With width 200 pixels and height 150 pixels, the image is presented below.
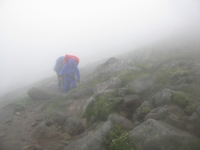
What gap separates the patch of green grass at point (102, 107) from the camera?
11.1 metres

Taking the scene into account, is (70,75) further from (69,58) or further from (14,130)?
(14,130)

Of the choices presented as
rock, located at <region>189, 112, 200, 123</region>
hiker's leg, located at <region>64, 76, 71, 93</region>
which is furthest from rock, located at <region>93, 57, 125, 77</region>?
rock, located at <region>189, 112, 200, 123</region>

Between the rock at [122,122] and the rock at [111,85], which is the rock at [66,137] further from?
the rock at [111,85]

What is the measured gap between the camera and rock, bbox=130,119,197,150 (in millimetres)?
6871

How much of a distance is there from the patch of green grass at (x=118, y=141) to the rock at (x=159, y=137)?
0.76 ft

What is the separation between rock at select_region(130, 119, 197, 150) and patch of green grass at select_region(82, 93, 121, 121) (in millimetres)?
3290

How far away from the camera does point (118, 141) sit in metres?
7.69

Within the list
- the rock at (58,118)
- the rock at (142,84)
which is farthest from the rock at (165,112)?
the rock at (58,118)

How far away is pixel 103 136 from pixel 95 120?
3.25m

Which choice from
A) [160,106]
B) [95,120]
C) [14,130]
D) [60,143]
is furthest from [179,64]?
[14,130]


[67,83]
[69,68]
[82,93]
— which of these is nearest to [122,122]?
[82,93]

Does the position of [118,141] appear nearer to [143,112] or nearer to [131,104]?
[143,112]

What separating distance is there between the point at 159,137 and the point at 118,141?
5.44 ft

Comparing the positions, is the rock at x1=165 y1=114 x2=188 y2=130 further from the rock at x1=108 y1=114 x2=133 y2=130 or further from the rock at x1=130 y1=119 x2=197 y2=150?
the rock at x1=108 y1=114 x2=133 y2=130
